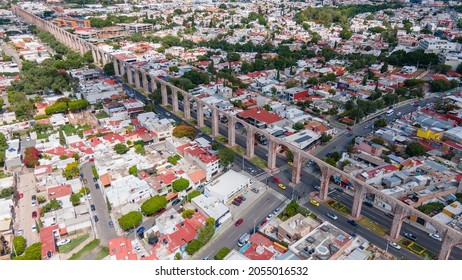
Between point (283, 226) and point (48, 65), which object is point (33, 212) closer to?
point (283, 226)

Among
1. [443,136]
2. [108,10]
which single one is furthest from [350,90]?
[108,10]

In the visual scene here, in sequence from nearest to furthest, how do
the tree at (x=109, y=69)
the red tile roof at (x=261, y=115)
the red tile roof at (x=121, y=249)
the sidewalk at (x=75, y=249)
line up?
1. the red tile roof at (x=121, y=249)
2. the sidewalk at (x=75, y=249)
3. the red tile roof at (x=261, y=115)
4. the tree at (x=109, y=69)

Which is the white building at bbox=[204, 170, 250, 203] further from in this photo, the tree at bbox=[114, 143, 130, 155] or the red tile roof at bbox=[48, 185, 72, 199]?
the red tile roof at bbox=[48, 185, 72, 199]

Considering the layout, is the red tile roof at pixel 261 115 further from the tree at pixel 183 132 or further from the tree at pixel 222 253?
the tree at pixel 222 253

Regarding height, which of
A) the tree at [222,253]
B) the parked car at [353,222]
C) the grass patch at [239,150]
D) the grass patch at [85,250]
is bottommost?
the grass patch at [85,250]

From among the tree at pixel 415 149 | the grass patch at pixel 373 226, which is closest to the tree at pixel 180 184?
the grass patch at pixel 373 226

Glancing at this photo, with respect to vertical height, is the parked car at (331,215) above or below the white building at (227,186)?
below

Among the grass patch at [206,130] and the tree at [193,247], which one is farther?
the grass patch at [206,130]
